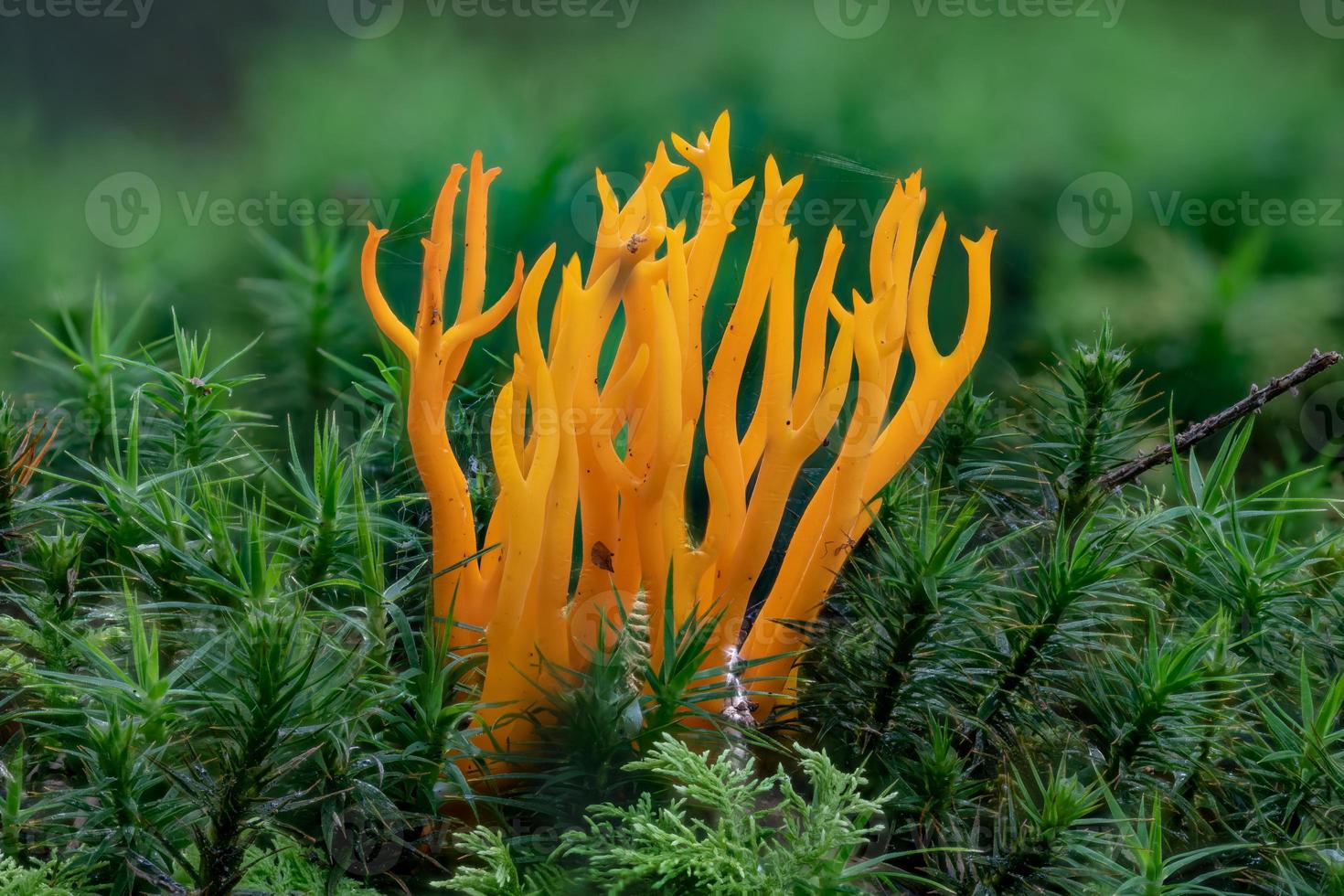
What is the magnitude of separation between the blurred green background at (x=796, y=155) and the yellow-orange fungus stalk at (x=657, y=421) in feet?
0.70

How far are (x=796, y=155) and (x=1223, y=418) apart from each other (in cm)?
30

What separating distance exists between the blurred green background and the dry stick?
0.19m

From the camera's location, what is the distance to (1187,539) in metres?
0.52

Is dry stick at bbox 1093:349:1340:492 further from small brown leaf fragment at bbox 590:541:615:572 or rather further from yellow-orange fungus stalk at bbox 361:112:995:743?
small brown leaf fragment at bbox 590:541:615:572

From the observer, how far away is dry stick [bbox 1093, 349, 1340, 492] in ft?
1.50

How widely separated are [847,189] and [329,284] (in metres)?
0.32

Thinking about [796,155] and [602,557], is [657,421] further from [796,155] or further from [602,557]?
[796,155]

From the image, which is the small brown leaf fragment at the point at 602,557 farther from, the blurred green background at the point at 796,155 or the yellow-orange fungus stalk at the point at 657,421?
the blurred green background at the point at 796,155

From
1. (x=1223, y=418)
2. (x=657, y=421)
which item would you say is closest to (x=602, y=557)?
(x=657, y=421)

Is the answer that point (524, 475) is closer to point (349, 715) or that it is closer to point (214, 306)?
point (349, 715)

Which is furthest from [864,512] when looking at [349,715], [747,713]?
[349,715]

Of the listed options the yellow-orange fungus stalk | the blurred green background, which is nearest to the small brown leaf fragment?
the yellow-orange fungus stalk

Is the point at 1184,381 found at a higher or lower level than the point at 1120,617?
higher

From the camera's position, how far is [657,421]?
419 millimetres
